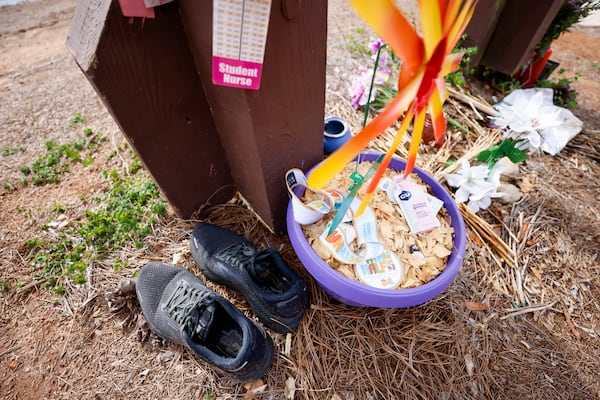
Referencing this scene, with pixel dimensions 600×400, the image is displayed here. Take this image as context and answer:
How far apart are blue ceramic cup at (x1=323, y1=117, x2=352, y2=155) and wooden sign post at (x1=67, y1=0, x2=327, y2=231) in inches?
5.9

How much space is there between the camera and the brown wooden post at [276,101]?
70 cm

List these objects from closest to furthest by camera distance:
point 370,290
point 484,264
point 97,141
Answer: point 370,290, point 484,264, point 97,141

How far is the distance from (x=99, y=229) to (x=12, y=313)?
42 centimetres

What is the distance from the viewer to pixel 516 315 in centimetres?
113

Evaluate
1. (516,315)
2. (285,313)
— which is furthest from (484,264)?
(285,313)

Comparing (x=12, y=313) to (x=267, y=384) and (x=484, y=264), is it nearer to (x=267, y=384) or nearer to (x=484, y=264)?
(x=267, y=384)

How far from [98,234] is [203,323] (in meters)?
0.69

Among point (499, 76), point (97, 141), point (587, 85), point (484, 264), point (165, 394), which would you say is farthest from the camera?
point (587, 85)

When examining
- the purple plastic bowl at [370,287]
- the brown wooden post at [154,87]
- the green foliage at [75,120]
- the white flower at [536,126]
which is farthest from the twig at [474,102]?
the green foliage at [75,120]

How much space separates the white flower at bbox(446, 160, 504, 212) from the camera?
1.32 m

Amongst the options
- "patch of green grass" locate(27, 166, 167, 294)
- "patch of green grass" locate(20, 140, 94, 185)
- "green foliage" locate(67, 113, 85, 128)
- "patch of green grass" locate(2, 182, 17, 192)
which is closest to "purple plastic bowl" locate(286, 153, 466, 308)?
"patch of green grass" locate(27, 166, 167, 294)

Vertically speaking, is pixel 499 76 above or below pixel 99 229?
above

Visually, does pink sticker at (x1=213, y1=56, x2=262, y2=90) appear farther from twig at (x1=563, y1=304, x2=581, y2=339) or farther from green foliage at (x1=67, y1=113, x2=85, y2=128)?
green foliage at (x1=67, y1=113, x2=85, y2=128)

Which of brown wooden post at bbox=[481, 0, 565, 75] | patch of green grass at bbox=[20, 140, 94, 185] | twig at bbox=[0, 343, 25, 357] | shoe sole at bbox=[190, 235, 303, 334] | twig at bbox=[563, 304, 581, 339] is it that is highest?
brown wooden post at bbox=[481, 0, 565, 75]
